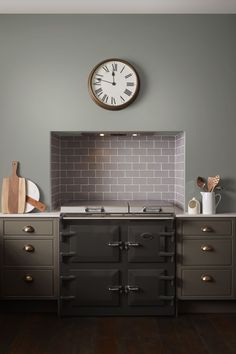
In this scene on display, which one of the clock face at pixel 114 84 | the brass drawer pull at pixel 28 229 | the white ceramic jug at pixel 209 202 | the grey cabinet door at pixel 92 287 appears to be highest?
the clock face at pixel 114 84

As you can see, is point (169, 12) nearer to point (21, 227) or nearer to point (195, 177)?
point (195, 177)

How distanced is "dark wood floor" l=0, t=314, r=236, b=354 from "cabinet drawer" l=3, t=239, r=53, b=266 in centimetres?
45

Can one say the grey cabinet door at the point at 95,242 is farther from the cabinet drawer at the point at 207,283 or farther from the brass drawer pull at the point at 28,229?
the cabinet drawer at the point at 207,283

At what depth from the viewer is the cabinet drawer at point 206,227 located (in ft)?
13.0

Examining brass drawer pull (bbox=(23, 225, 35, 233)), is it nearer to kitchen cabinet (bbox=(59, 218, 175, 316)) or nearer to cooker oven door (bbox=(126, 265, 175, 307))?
kitchen cabinet (bbox=(59, 218, 175, 316))

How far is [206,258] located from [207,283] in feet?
0.68

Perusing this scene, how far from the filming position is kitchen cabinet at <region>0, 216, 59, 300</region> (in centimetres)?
398

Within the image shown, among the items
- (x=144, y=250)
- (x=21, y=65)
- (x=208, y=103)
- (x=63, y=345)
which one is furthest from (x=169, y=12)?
(x=63, y=345)

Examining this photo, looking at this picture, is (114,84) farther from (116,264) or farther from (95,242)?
(116,264)

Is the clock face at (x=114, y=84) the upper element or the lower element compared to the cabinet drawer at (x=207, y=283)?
upper

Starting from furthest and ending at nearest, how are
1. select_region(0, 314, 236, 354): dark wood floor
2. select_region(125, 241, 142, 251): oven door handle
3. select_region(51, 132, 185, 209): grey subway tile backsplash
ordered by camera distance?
1. select_region(51, 132, 185, 209): grey subway tile backsplash
2. select_region(125, 241, 142, 251): oven door handle
3. select_region(0, 314, 236, 354): dark wood floor

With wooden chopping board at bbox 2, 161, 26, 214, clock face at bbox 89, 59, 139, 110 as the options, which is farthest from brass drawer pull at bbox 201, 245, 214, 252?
wooden chopping board at bbox 2, 161, 26, 214

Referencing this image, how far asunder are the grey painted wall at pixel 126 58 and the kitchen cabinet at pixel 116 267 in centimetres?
84

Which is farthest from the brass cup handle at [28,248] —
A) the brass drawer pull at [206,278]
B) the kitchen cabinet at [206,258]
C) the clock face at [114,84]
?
the brass drawer pull at [206,278]
